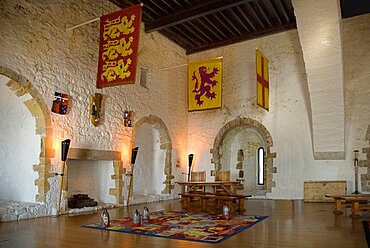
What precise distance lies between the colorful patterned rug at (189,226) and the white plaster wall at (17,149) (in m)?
2.34

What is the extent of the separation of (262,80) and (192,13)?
2.68 m

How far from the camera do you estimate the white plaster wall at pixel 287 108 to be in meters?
9.70

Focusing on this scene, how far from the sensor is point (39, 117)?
6.95 metres

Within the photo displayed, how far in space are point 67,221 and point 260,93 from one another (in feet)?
19.7

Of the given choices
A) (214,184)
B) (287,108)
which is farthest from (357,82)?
(214,184)

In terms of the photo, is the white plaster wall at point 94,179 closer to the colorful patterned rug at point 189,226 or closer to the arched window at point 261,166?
the colorful patterned rug at point 189,226

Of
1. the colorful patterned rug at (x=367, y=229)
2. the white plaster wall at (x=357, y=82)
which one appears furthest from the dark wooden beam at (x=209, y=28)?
the colorful patterned rug at (x=367, y=229)

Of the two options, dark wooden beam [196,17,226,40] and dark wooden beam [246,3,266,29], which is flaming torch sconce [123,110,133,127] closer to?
dark wooden beam [196,17,226,40]

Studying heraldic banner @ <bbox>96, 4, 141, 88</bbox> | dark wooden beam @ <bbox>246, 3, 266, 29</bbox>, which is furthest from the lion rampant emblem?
heraldic banner @ <bbox>96, 4, 141, 88</bbox>

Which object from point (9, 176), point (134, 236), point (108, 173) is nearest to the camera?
point (134, 236)

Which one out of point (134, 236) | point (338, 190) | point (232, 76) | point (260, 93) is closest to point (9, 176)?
point (134, 236)

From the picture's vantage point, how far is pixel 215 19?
10.2 meters

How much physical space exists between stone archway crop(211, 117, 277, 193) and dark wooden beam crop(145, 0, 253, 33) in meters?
3.84

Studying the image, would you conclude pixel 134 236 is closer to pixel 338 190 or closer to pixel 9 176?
pixel 9 176
